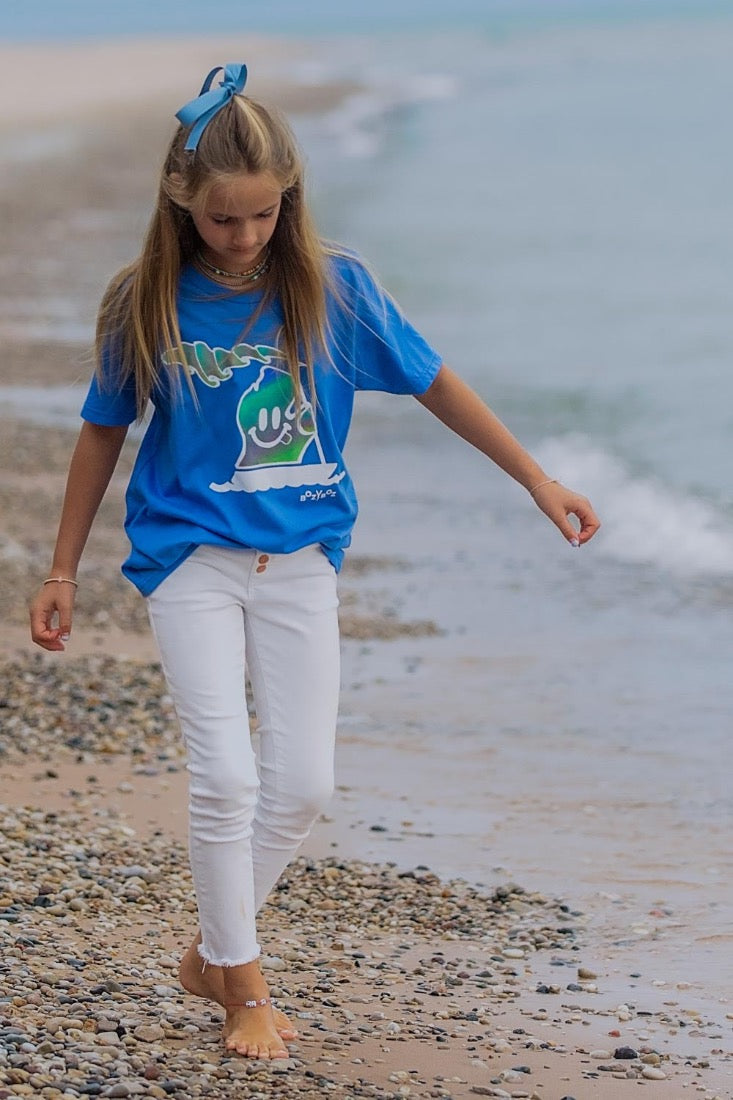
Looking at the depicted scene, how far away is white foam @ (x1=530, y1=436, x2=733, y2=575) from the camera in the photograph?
31.8ft

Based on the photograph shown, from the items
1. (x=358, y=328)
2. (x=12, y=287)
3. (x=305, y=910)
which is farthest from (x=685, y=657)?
(x=12, y=287)

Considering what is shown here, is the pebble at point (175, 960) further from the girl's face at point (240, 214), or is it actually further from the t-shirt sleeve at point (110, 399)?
the girl's face at point (240, 214)

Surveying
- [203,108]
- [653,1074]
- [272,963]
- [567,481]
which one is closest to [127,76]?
[567,481]

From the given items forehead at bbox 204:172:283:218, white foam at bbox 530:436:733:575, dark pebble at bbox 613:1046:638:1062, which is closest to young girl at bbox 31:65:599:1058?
forehead at bbox 204:172:283:218

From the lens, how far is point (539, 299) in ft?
74.7

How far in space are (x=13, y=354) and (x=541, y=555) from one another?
7.29 metres

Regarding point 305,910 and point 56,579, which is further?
point 305,910

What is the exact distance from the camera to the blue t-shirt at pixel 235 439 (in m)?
3.42

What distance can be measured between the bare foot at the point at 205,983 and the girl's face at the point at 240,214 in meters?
1.43

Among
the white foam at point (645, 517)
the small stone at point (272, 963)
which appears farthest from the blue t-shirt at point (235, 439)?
the white foam at point (645, 517)

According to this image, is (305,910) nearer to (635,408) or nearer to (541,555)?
(541,555)

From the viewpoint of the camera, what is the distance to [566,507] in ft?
12.0

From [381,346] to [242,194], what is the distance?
1.51 ft

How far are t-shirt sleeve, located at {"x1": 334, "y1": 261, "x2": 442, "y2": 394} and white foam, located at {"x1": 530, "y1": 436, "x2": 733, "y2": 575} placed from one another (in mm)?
5973
